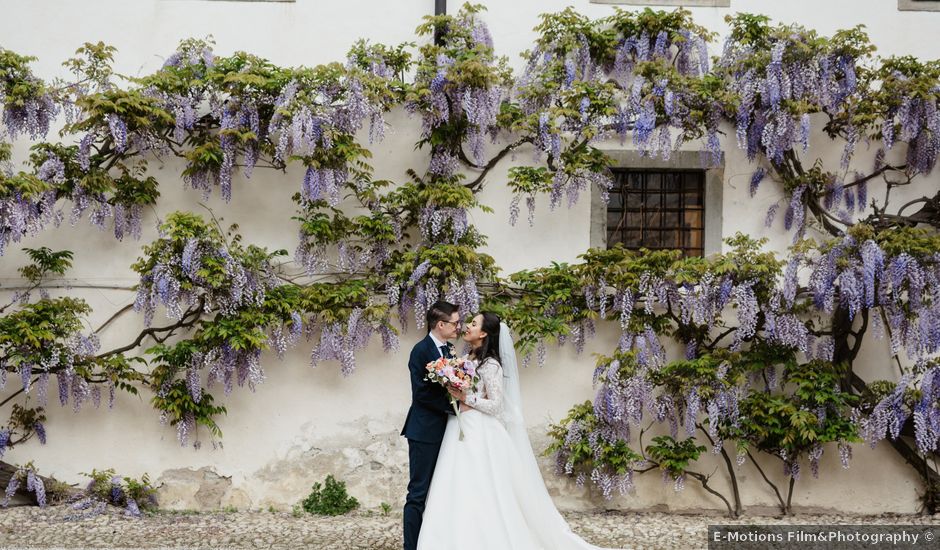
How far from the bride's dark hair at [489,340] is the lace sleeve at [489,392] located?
0.09 m

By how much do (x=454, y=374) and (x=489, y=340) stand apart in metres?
0.44

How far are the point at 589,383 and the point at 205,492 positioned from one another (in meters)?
2.94

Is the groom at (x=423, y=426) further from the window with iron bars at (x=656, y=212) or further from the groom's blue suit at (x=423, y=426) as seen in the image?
the window with iron bars at (x=656, y=212)

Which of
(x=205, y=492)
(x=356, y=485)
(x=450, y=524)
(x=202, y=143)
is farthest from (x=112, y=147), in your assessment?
(x=450, y=524)

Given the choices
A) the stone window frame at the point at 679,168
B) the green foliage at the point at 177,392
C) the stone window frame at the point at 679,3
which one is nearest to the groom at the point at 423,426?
the green foliage at the point at 177,392

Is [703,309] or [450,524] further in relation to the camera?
[703,309]

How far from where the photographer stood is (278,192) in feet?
22.6

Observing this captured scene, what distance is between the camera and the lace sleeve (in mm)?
4930

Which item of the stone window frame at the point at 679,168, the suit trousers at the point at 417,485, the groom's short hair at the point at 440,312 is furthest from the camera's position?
the stone window frame at the point at 679,168

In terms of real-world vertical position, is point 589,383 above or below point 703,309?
below

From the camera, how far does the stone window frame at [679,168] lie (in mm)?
6953

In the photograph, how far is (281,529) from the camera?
6.11 metres

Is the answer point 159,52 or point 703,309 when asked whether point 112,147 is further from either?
point 703,309

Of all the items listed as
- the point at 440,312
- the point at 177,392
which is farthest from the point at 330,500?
the point at 440,312
